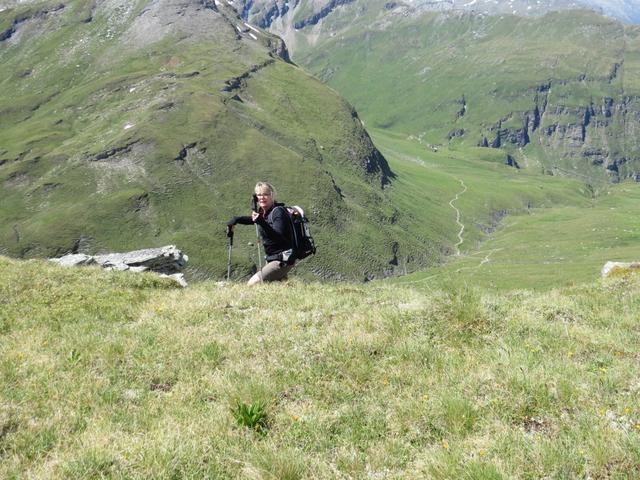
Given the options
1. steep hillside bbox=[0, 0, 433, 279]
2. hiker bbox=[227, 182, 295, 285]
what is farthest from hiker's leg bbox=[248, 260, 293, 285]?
steep hillside bbox=[0, 0, 433, 279]

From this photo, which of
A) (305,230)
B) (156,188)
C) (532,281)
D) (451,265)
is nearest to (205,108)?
(156,188)

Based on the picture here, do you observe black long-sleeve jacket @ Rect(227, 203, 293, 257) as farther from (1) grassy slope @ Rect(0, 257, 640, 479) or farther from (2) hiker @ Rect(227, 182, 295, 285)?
(1) grassy slope @ Rect(0, 257, 640, 479)

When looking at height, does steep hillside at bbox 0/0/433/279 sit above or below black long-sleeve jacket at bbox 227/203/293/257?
below

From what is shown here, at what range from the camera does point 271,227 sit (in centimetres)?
1617

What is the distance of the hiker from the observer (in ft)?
53.0

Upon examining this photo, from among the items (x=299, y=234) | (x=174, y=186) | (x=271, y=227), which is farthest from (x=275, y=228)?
(x=174, y=186)

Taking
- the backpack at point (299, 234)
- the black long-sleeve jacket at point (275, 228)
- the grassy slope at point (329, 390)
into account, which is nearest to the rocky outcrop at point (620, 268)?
the grassy slope at point (329, 390)

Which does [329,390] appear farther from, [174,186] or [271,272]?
[174,186]

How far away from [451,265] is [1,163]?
155m

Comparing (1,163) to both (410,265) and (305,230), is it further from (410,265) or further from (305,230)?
(305,230)

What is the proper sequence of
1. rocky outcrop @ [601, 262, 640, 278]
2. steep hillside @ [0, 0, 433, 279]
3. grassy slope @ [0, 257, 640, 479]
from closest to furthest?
grassy slope @ [0, 257, 640, 479] → rocky outcrop @ [601, 262, 640, 278] → steep hillside @ [0, 0, 433, 279]

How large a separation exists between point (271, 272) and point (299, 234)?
1.98 metres

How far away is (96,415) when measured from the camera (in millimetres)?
7727

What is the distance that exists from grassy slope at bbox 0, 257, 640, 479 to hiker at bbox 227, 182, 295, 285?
3.42 m
